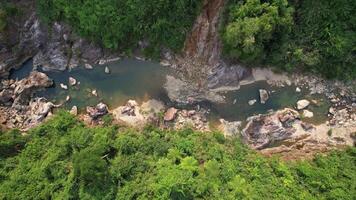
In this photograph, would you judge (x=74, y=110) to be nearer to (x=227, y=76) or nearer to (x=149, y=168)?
(x=149, y=168)

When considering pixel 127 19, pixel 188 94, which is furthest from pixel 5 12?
pixel 188 94

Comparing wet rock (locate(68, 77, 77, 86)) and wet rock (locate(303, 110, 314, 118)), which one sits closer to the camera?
wet rock (locate(303, 110, 314, 118))

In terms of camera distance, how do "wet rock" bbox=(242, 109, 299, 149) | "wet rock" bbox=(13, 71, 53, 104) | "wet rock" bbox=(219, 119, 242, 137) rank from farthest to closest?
"wet rock" bbox=(13, 71, 53, 104) < "wet rock" bbox=(219, 119, 242, 137) < "wet rock" bbox=(242, 109, 299, 149)

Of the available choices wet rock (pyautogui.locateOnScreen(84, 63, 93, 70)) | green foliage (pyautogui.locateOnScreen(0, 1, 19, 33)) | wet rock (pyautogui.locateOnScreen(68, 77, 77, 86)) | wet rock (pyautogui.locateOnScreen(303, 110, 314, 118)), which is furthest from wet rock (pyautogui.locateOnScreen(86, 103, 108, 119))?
wet rock (pyautogui.locateOnScreen(303, 110, 314, 118))

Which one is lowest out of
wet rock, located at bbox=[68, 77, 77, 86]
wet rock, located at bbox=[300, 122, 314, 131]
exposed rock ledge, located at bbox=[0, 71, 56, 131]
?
exposed rock ledge, located at bbox=[0, 71, 56, 131]

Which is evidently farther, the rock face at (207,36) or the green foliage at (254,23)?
the rock face at (207,36)

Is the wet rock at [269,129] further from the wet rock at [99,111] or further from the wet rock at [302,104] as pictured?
the wet rock at [99,111]

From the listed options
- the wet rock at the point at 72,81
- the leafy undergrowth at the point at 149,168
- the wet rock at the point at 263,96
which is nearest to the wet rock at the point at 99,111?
the leafy undergrowth at the point at 149,168

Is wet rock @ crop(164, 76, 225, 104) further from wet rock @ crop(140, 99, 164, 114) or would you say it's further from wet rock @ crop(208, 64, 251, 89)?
wet rock @ crop(140, 99, 164, 114)
